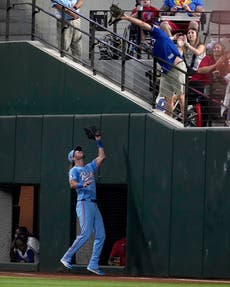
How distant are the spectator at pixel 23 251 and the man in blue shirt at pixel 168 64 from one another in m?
3.27

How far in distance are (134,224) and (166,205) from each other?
660mm

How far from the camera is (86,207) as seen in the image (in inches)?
486

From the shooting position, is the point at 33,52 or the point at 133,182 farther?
the point at 33,52

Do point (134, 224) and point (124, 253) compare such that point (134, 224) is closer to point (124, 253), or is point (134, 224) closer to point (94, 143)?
point (124, 253)

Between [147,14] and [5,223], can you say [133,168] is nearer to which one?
[5,223]

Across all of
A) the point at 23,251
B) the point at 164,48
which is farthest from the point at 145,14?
the point at 23,251

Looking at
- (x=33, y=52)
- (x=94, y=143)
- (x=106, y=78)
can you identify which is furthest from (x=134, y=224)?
(x=33, y=52)

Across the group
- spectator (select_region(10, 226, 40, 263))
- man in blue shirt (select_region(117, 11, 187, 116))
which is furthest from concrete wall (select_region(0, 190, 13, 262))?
man in blue shirt (select_region(117, 11, 187, 116))

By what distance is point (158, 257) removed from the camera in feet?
41.3

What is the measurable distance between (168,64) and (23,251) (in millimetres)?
3982

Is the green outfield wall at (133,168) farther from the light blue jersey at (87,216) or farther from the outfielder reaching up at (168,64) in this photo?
the light blue jersey at (87,216)

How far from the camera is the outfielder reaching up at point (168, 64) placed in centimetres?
1284

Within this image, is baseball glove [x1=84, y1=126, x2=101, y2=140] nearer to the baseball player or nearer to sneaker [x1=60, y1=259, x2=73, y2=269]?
the baseball player

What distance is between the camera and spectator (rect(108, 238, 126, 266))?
13.3 meters
